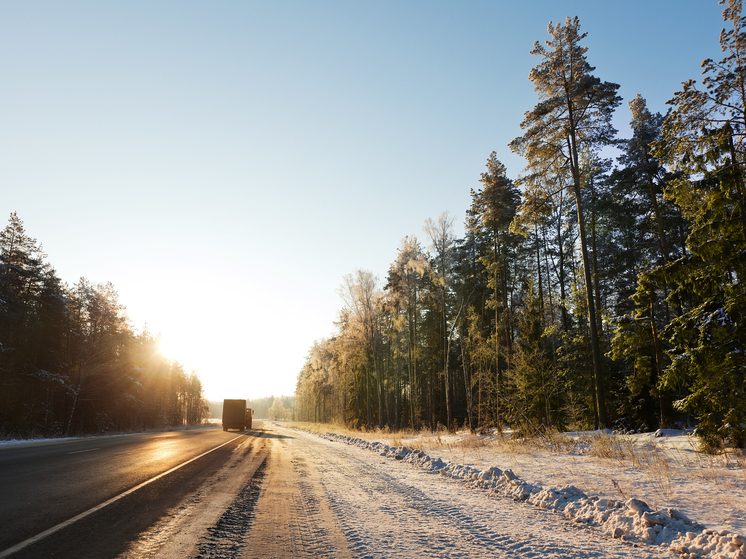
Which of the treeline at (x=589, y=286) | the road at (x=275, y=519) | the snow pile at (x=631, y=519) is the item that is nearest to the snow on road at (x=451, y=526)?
the road at (x=275, y=519)

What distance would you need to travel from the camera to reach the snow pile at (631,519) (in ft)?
13.6

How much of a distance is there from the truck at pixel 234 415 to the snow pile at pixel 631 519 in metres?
37.7

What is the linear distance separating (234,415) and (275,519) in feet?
129

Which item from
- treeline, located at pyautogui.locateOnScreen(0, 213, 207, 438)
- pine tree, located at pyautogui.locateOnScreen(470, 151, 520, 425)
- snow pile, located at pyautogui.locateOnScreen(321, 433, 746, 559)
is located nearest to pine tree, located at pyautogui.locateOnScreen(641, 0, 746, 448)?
snow pile, located at pyautogui.locateOnScreen(321, 433, 746, 559)

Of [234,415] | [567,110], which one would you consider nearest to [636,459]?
[567,110]

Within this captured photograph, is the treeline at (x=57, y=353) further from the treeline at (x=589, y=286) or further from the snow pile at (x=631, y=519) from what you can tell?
the snow pile at (x=631, y=519)

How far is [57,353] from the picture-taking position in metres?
33.3

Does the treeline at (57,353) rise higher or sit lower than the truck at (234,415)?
higher

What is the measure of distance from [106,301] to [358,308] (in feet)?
88.9

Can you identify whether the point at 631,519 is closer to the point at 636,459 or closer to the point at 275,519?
the point at 275,519

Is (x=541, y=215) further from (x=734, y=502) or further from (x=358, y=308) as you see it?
(x=358, y=308)

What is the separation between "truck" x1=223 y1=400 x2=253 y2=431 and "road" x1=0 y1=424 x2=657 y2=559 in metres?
33.1

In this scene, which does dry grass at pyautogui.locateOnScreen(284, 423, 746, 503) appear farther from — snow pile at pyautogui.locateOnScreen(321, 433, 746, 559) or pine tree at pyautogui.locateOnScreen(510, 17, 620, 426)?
pine tree at pyautogui.locateOnScreen(510, 17, 620, 426)

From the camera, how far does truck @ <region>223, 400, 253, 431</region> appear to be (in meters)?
40.7
